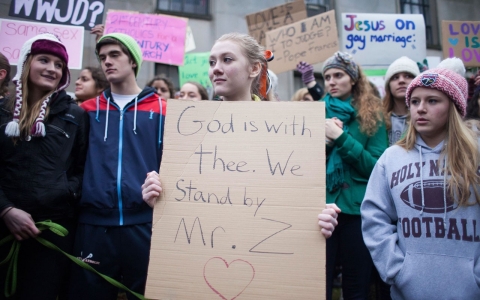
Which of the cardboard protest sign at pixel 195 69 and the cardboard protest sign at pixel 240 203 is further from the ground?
the cardboard protest sign at pixel 195 69

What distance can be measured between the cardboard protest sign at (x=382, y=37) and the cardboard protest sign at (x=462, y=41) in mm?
262

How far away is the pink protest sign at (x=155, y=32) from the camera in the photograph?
4.76m

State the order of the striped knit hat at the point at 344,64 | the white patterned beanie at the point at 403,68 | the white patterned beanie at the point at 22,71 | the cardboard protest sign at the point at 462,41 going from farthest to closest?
1. the cardboard protest sign at the point at 462,41
2. the white patterned beanie at the point at 403,68
3. the striped knit hat at the point at 344,64
4. the white patterned beanie at the point at 22,71

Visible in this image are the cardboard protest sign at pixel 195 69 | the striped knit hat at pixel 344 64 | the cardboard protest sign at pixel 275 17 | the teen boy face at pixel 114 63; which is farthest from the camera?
the cardboard protest sign at pixel 195 69

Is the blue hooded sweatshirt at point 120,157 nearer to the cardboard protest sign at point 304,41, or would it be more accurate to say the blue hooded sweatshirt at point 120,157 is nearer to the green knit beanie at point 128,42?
the green knit beanie at point 128,42

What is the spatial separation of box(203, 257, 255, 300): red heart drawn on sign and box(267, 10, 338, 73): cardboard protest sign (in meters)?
3.52

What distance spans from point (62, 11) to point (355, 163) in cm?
290

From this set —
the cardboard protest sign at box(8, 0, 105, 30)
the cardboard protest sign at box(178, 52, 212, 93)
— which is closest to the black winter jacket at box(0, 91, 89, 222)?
the cardboard protest sign at box(8, 0, 105, 30)

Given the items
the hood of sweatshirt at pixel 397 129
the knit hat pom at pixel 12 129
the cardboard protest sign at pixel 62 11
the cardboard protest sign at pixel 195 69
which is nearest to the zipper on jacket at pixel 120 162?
the knit hat pom at pixel 12 129

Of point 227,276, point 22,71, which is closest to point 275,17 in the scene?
point 22,71

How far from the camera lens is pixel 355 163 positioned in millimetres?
2662

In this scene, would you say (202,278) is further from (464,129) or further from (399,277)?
(464,129)

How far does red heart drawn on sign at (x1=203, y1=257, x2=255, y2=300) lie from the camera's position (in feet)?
4.99

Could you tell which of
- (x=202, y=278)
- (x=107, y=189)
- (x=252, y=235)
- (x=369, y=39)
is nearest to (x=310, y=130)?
(x=252, y=235)
